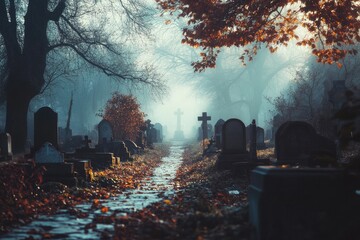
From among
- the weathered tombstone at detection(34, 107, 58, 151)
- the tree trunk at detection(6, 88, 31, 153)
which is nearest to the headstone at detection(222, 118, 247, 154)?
the weathered tombstone at detection(34, 107, 58, 151)

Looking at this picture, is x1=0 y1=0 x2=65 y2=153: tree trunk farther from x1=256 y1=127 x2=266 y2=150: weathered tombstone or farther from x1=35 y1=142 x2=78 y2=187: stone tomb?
x1=256 y1=127 x2=266 y2=150: weathered tombstone

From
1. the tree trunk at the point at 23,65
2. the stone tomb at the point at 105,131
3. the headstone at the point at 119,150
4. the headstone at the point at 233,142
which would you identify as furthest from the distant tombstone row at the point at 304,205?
the stone tomb at the point at 105,131

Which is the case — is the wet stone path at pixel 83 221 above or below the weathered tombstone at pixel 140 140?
below

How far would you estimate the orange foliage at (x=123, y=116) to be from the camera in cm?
3088

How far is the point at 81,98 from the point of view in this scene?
6316 cm

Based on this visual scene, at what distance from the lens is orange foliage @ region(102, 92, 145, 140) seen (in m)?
30.9

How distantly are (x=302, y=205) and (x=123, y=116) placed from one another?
85.8 ft

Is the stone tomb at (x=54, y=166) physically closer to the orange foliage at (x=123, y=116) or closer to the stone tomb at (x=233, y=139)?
the stone tomb at (x=233, y=139)

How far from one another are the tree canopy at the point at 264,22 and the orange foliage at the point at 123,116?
579 inches

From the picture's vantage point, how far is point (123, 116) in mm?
31047

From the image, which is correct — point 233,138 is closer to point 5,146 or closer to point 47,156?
point 47,156

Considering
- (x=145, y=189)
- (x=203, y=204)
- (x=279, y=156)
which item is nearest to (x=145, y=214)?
(x=203, y=204)

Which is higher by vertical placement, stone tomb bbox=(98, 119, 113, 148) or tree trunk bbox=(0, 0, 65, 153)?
tree trunk bbox=(0, 0, 65, 153)

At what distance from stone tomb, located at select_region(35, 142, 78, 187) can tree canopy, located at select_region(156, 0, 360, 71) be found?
197 inches
